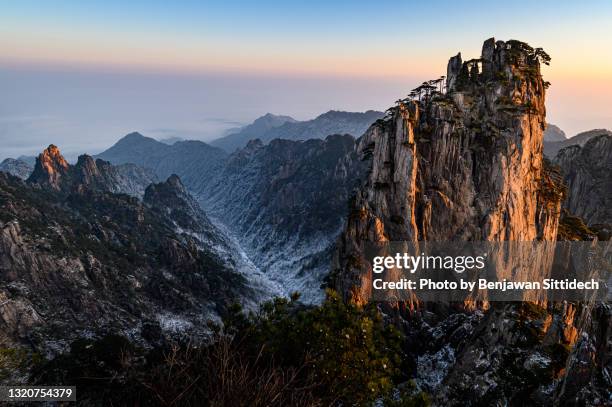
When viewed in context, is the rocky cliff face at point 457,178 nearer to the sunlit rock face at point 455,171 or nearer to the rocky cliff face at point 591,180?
the sunlit rock face at point 455,171

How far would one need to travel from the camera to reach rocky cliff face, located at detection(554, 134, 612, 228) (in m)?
146

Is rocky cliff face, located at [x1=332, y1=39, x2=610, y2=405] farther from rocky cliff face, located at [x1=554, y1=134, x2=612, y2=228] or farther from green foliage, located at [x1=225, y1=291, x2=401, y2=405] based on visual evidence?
rocky cliff face, located at [x1=554, y1=134, x2=612, y2=228]

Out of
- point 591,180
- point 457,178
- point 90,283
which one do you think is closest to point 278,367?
point 457,178

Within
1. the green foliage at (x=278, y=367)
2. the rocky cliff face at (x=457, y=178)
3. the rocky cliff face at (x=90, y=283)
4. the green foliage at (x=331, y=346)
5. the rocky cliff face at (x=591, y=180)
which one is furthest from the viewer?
the rocky cliff face at (x=591, y=180)

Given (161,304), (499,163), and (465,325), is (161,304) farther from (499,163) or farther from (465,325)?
(499,163)

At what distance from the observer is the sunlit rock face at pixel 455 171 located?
7975 cm

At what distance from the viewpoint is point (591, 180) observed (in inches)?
6048

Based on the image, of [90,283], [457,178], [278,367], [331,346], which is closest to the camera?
[278,367]

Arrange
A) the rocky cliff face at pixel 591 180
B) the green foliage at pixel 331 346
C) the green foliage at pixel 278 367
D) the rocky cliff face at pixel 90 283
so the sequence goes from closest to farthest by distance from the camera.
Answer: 1. the green foliage at pixel 278 367
2. the green foliage at pixel 331 346
3. the rocky cliff face at pixel 90 283
4. the rocky cliff face at pixel 591 180

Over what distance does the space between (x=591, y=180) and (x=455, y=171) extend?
107738 millimetres

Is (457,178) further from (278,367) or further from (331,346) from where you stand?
(278,367)

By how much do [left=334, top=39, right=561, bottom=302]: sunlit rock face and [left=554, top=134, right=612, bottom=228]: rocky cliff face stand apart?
83.3 meters

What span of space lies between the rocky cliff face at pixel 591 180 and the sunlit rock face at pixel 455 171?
83281 mm

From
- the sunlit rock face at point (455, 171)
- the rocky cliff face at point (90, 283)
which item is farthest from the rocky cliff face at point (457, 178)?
the rocky cliff face at point (90, 283)
